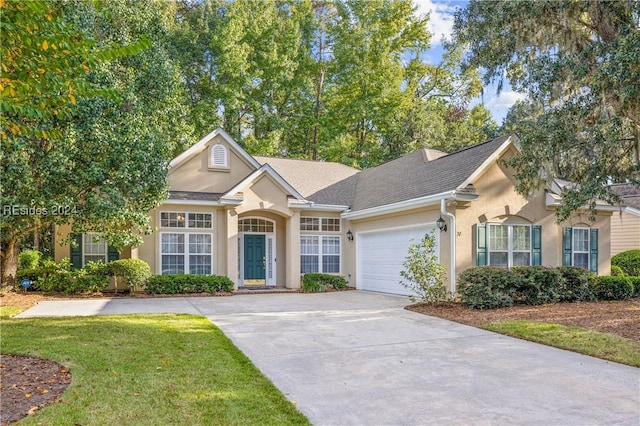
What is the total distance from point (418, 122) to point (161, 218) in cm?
1904

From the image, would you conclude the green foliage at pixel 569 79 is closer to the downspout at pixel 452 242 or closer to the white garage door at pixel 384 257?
the downspout at pixel 452 242

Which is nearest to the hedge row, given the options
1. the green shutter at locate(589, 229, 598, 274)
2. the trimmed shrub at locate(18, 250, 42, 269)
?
the green shutter at locate(589, 229, 598, 274)

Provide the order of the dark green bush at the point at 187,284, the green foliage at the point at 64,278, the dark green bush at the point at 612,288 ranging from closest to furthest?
the dark green bush at the point at 612,288 < the green foliage at the point at 64,278 < the dark green bush at the point at 187,284

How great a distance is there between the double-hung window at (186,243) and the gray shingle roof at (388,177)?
4360mm

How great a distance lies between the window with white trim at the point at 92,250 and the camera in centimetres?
1505

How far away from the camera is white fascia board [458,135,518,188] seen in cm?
1259

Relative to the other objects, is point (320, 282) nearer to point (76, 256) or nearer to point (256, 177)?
point (256, 177)

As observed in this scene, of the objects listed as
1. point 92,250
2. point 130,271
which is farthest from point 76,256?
point 130,271

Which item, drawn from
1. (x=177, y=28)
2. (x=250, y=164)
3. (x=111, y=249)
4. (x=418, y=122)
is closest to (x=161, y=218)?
(x=111, y=249)

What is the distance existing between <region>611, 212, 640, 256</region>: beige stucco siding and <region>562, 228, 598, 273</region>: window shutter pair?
4.96 m

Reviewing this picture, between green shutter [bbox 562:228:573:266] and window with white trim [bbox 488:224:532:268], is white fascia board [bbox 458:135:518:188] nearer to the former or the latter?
window with white trim [bbox 488:224:532:268]

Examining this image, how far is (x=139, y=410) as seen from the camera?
4277 millimetres

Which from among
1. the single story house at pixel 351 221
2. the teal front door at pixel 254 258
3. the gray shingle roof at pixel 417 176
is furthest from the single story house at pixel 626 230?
the teal front door at pixel 254 258

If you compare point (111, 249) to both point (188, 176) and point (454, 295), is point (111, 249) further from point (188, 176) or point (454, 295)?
point (454, 295)
